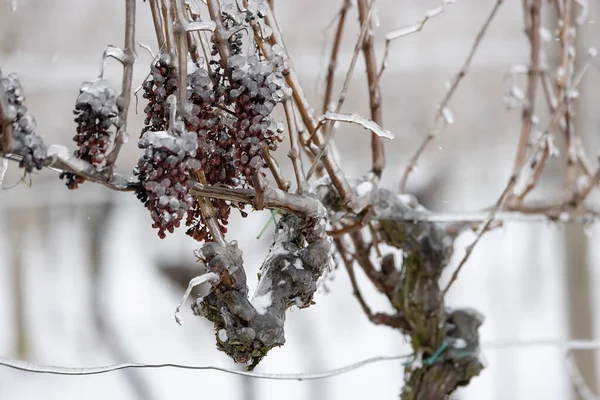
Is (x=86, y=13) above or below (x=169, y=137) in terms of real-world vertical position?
above

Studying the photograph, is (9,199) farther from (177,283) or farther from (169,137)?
(169,137)

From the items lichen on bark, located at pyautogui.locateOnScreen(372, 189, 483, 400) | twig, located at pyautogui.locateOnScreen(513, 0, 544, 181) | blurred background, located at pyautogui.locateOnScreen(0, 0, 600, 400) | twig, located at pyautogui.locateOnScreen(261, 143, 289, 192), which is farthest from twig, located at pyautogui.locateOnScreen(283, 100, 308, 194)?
blurred background, located at pyautogui.locateOnScreen(0, 0, 600, 400)

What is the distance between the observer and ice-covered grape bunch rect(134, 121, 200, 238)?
38cm

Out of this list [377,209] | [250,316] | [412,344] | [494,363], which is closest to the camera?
[250,316]

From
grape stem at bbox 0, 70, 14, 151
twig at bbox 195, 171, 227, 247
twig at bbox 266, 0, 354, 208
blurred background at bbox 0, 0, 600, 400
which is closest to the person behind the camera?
grape stem at bbox 0, 70, 14, 151

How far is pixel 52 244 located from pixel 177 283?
0.59m

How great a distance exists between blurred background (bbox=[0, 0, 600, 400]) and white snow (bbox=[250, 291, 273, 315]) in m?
0.96

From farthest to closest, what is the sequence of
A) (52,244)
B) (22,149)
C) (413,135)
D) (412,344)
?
(52,244) < (413,135) < (412,344) < (22,149)

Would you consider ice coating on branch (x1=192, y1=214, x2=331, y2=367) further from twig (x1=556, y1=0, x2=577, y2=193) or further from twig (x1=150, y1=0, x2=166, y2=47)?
twig (x1=556, y1=0, x2=577, y2=193)

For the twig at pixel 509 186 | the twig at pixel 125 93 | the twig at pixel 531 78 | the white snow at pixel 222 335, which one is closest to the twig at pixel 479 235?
the twig at pixel 509 186

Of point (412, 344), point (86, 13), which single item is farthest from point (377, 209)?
point (86, 13)

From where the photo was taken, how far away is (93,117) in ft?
1.25

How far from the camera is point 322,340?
2477 mm

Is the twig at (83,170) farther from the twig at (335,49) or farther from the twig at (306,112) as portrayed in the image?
the twig at (335,49)
